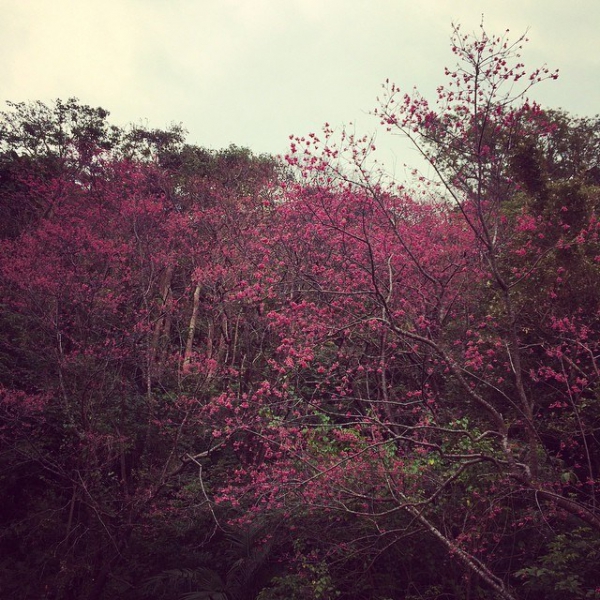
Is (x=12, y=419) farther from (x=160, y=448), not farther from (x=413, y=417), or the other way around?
(x=413, y=417)

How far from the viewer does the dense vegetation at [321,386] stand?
6332 mm

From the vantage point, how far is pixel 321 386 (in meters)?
11.8

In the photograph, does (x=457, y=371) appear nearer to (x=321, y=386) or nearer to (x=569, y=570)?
(x=569, y=570)

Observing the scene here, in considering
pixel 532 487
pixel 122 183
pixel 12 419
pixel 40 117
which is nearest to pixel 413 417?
pixel 532 487

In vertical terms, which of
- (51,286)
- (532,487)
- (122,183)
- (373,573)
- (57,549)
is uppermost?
(122,183)

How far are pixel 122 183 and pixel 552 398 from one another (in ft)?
47.8

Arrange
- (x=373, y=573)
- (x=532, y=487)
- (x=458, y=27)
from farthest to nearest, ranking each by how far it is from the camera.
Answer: (x=373, y=573) → (x=458, y=27) → (x=532, y=487)

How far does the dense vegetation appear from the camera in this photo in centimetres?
633

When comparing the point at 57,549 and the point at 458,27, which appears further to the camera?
the point at 57,549

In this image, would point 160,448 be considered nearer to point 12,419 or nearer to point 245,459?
point 245,459

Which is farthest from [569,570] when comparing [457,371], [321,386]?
[321,386]

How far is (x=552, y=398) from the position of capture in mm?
8891

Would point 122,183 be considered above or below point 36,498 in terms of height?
above

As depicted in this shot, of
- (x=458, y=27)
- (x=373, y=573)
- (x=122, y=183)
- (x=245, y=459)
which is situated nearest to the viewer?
(x=458, y=27)
